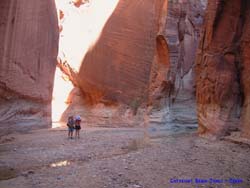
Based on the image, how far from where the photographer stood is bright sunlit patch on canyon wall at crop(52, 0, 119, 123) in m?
21.6

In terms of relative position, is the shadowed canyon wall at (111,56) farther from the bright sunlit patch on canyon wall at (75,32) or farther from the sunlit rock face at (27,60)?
the sunlit rock face at (27,60)

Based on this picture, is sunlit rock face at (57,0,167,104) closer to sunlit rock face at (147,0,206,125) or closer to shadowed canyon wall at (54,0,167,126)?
shadowed canyon wall at (54,0,167,126)

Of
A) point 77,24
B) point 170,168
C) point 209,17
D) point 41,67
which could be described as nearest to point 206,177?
point 170,168

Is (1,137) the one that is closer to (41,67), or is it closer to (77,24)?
(41,67)

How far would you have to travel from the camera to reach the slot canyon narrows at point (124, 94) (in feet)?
19.4

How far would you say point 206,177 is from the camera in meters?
5.23

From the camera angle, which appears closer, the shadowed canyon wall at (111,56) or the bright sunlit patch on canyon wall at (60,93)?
the shadowed canyon wall at (111,56)

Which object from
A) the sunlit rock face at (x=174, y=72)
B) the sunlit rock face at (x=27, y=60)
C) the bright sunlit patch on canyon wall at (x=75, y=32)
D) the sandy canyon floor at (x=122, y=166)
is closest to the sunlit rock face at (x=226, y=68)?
the sandy canyon floor at (x=122, y=166)

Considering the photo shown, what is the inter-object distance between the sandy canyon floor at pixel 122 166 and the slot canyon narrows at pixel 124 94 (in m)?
0.02

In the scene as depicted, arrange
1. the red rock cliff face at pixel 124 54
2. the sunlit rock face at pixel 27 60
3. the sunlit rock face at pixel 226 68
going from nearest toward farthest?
the sunlit rock face at pixel 226 68
the sunlit rock face at pixel 27 60
the red rock cliff face at pixel 124 54

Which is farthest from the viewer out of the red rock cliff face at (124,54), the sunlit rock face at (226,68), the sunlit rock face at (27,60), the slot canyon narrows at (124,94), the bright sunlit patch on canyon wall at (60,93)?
the bright sunlit patch on canyon wall at (60,93)

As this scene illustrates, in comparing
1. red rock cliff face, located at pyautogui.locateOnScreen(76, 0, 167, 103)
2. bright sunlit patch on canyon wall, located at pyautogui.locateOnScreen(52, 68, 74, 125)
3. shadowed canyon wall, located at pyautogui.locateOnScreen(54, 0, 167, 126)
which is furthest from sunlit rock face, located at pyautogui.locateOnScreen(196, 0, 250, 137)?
bright sunlit patch on canyon wall, located at pyautogui.locateOnScreen(52, 68, 74, 125)

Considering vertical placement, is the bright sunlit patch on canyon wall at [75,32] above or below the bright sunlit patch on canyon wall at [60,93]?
above

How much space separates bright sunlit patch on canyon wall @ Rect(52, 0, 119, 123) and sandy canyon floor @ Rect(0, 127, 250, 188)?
13.4m
